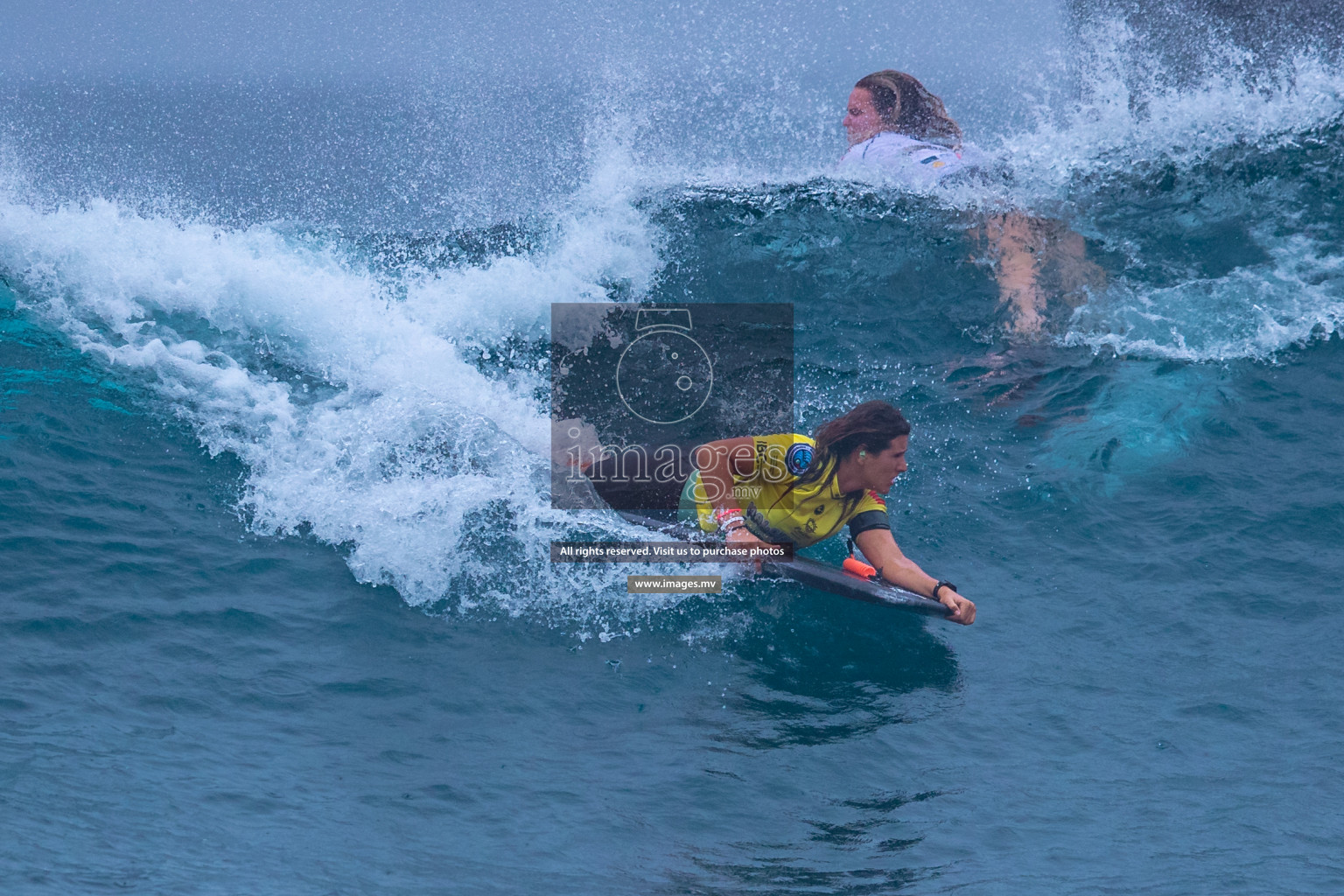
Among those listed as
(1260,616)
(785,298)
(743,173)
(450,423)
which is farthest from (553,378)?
(1260,616)

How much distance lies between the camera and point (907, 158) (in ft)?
25.3

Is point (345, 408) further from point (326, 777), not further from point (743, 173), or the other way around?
point (743, 173)

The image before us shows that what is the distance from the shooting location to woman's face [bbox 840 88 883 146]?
300 inches

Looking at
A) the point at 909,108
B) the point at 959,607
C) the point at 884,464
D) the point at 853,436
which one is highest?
the point at 909,108

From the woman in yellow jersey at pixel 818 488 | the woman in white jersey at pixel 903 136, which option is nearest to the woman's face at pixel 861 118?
the woman in white jersey at pixel 903 136

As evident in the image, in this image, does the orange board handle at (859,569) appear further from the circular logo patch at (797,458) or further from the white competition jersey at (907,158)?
the white competition jersey at (907,158)

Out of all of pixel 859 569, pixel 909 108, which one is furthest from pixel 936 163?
pixel 859 569

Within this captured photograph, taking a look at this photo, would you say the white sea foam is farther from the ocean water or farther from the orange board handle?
the orange board handle

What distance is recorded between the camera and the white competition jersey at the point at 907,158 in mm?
7723

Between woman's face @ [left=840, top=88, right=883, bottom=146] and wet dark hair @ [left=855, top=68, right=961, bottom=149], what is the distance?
31 millimetres

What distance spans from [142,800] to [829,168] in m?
6.43

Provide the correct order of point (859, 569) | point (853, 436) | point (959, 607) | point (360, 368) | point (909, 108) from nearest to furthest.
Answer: point (959, 607)
point (853, 436)
point (859, 569)
point (360, 368)
point (909, 108)

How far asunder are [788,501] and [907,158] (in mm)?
3906

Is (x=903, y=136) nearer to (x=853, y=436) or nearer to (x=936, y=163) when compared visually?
(x=936, y=163)
